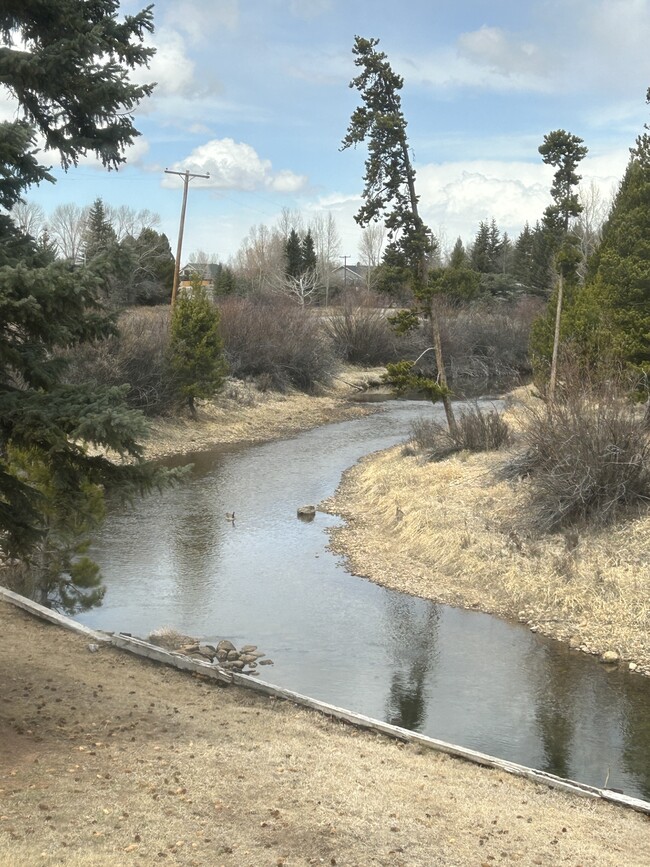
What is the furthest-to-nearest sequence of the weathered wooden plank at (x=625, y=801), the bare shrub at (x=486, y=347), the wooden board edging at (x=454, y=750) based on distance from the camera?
the bare shrub at (x=486, y=347) < the wooden board edging at (x=454, y=750) < the weathered wooden plank at (x=625, y=801)

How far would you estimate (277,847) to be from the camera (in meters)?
6.26

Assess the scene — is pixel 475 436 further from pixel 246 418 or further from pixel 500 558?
pixel 246 418

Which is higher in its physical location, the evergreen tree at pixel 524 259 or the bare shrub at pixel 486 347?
the evergreen tree at pixel 524 259

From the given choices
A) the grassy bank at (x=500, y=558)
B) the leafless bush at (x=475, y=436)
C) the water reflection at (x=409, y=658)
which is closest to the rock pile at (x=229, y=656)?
the water reflection at (x=409, y=658)

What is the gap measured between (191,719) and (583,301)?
1013 inches

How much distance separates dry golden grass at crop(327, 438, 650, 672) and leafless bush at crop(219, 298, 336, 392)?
75.2 ft

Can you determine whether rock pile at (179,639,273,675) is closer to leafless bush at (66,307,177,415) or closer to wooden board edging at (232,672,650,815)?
wooden board edging at (232,672,650,815)

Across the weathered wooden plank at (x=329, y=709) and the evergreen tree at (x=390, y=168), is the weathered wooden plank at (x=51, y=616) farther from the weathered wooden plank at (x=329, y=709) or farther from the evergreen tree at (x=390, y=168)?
the evergreen tree at (x=390, y=168)

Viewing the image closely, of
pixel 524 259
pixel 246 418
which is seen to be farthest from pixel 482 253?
pixel 246 418

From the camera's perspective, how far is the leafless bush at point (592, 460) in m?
16.8

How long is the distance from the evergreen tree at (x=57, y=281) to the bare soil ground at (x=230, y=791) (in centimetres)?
75

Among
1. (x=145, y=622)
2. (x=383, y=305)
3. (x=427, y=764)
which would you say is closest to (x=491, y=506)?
(x=145, y=622)

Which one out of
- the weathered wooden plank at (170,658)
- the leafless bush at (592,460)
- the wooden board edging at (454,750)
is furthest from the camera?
the leafless bush at (592,460)

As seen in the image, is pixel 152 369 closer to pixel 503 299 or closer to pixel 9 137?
pixel 9 137
